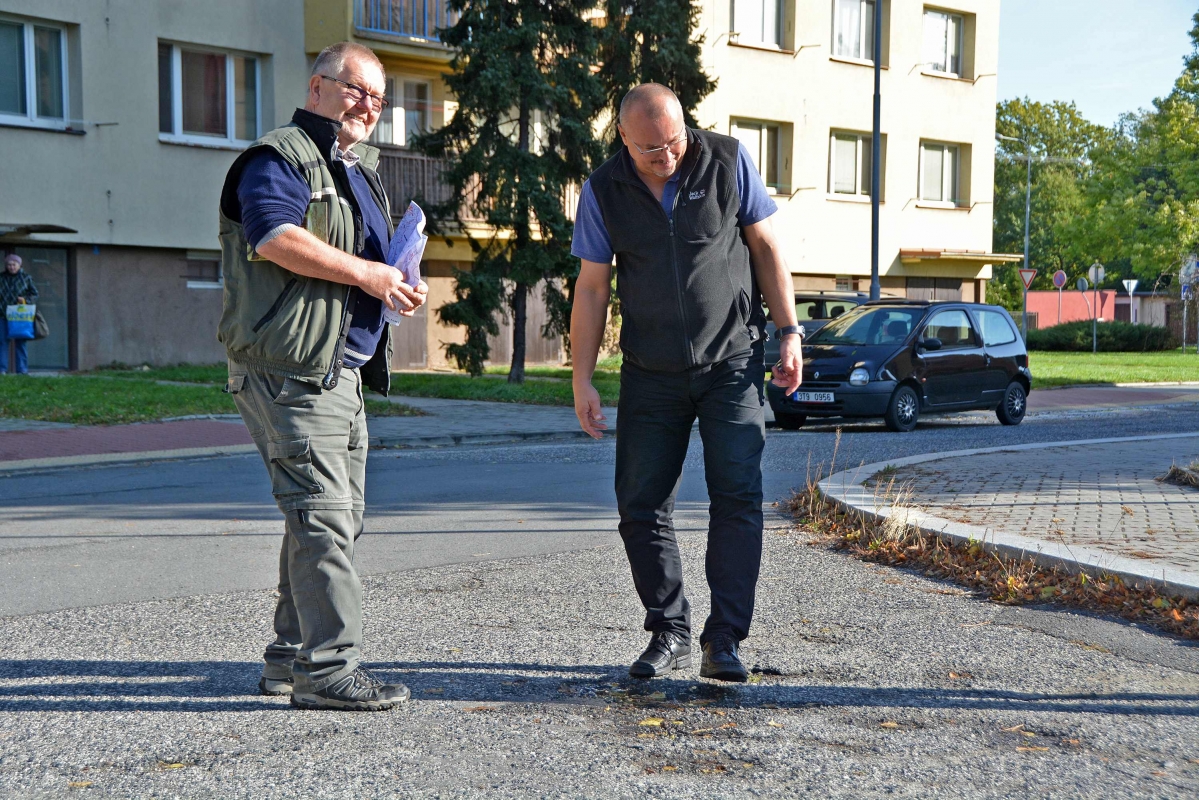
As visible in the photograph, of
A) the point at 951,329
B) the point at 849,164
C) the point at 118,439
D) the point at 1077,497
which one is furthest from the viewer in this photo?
the point at 849,164

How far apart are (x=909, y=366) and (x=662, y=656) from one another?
11.8 metres

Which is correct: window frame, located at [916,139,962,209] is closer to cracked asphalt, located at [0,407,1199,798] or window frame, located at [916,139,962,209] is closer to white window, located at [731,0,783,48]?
white window, located at [731,0,783,48]

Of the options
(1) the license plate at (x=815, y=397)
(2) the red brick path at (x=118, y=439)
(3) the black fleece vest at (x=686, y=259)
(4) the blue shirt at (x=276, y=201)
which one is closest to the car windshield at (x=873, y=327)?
(1) the license plate at (x=815, y=397)

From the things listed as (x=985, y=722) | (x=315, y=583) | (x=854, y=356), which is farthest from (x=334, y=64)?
(x=854, y=356)

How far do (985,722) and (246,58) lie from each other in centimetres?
2225

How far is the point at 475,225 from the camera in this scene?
26.6m

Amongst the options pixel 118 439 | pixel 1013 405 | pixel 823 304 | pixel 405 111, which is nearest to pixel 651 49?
pixel 405 111

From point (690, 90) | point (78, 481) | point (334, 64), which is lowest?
point (78, 481)

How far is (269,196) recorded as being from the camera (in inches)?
155

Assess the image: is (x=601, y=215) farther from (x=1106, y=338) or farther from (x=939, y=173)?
(x=1106, y=338)

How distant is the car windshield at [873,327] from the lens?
53.0 ft

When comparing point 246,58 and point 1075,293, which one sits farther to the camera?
point 1075,293

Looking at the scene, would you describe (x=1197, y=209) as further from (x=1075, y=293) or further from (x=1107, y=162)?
(x=1075, y=293)

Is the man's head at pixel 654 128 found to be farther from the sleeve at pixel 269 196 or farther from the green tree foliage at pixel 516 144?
the green tree foliage at pixel 516 144
